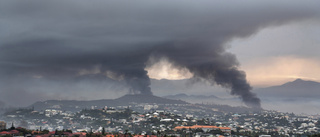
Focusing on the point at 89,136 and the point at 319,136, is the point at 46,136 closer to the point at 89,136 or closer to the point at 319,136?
the point at 89,136

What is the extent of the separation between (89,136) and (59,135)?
16.5m

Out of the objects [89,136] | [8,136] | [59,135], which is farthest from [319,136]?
[8,136]

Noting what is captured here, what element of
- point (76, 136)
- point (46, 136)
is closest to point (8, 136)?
point (46, 136)

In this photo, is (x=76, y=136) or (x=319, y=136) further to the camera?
(x=76, y=136)

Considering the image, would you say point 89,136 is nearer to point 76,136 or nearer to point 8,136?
point 76,136

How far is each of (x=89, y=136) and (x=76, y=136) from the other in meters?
7.19

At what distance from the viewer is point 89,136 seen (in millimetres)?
198125

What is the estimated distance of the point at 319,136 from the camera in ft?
603

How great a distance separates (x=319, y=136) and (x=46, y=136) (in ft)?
472

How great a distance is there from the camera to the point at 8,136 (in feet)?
622

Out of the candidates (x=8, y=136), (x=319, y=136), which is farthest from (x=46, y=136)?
(x=319, y=136)

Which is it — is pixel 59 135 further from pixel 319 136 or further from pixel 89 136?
pixel 319 136

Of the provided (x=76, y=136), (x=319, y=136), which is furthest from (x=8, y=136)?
(x=319, y=136)

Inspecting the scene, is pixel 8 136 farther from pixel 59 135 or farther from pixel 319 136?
pixel 319 136
